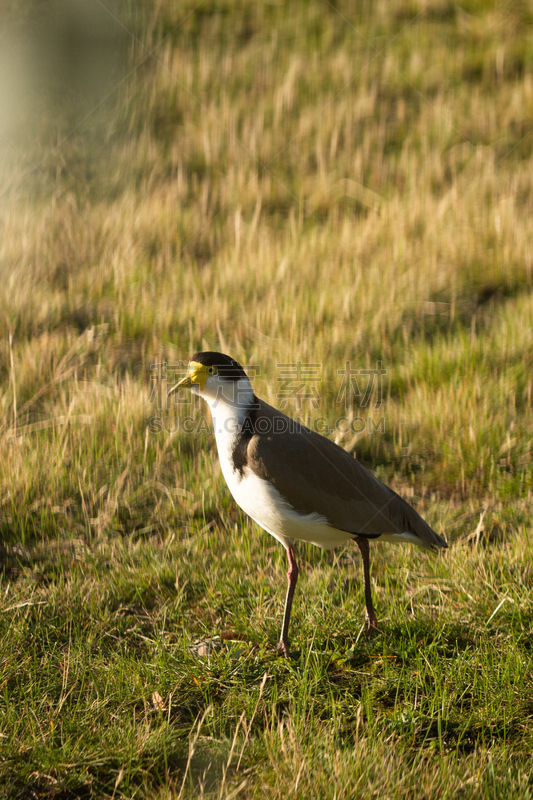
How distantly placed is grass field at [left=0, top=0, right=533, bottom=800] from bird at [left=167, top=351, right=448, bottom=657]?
34 cm

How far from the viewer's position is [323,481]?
3475 mm

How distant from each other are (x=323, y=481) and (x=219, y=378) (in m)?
0.75

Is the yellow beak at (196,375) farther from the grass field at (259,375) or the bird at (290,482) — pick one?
the grass field at (259,375)

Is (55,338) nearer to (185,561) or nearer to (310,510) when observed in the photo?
(185,561)

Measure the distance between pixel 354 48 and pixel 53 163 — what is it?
190 inches

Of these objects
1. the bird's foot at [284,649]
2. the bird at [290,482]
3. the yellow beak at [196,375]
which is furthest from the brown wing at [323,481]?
the bird's foot at [284,649]

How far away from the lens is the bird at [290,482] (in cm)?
333

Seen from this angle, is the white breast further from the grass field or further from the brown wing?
the grass field

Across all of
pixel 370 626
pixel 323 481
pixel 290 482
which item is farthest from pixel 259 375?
pixel 370 626

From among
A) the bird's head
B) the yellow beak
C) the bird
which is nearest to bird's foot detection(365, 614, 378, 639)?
the bird

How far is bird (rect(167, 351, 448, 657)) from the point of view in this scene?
3328 millimetres

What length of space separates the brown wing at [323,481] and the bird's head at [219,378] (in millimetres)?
148

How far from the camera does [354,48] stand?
9914 millimetres

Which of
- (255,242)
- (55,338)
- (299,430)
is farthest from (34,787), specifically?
(255,242)
